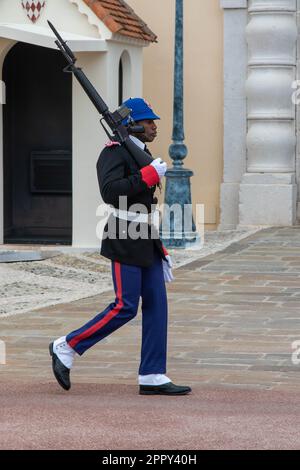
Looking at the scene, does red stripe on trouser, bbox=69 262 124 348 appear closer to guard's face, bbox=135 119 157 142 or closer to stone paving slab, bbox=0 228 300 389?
stone paving slab, bbox=0 228 300 389

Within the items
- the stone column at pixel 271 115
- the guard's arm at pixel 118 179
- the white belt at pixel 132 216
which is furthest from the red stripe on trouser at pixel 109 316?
the stone column at pixel 271 115

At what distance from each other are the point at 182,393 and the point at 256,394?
0.44 m

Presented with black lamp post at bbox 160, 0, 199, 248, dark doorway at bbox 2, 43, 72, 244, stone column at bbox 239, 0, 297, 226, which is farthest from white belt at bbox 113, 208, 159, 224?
stone column at bbox 239, 0, 297, 226

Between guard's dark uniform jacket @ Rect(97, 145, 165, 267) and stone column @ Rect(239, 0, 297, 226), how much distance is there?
29.6 ft

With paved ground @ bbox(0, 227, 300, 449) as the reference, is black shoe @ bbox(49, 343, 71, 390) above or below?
above

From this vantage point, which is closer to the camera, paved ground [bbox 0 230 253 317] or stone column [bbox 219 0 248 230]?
paved ground [bbox 0 230 253 317]

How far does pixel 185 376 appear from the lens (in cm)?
856

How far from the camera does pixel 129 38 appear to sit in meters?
15.1

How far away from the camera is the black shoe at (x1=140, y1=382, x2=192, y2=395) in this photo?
313 inches

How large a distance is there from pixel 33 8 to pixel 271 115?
3797 mm

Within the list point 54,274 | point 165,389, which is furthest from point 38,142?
point 165,389

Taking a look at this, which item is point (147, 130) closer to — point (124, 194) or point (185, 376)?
point (124, 194)

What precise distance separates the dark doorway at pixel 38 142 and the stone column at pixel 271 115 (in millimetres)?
2383

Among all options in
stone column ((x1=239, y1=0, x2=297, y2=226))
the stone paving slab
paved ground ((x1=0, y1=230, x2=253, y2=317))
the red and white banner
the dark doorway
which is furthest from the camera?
stone column ((x1=239, y1=0, x2=297, y2=226))
